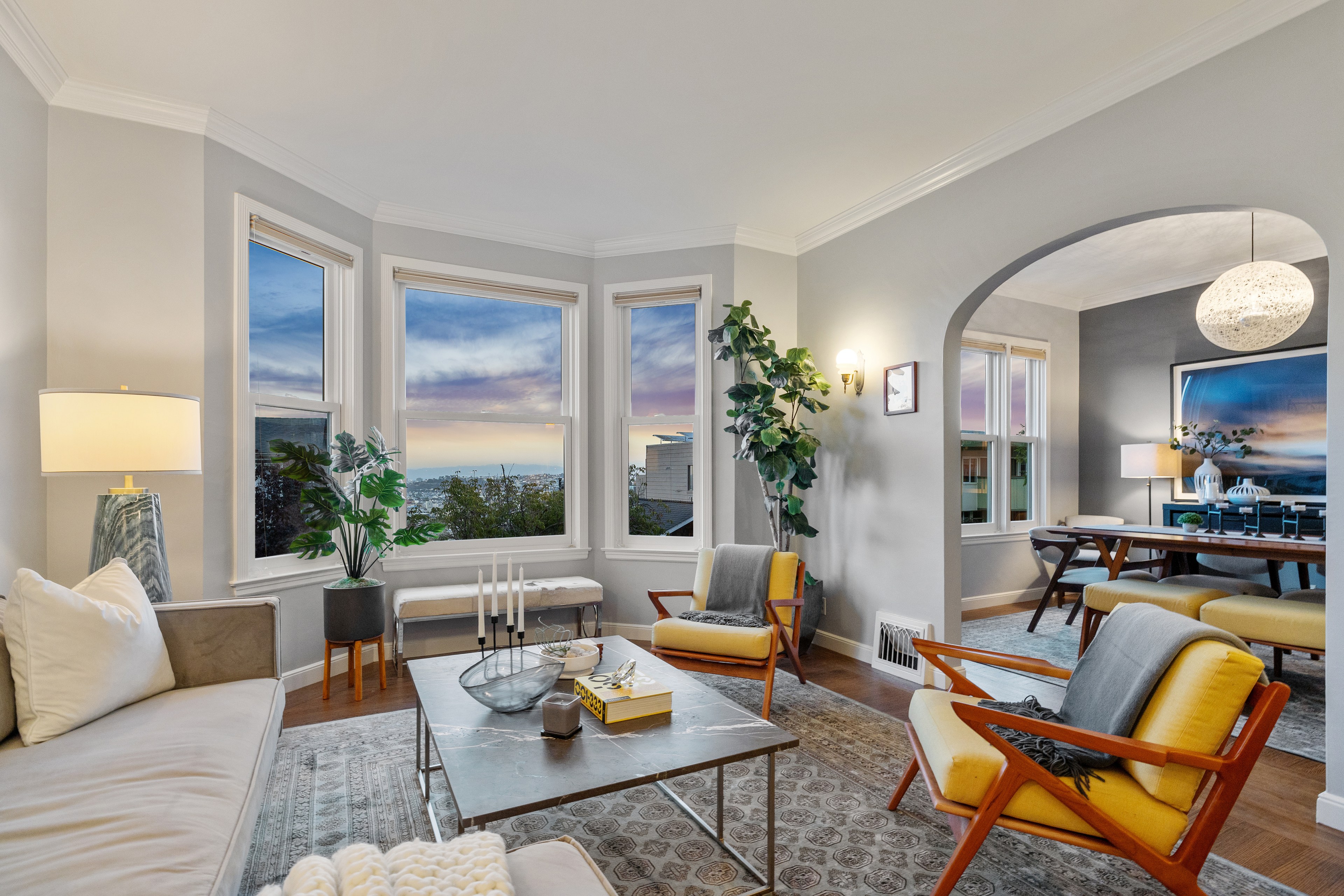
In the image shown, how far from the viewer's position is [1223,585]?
12.3ft

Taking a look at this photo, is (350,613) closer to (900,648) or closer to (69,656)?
(69,656)

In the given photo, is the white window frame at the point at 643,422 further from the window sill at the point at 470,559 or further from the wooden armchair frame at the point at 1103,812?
the wooden armchair frame at the point at 1103,812

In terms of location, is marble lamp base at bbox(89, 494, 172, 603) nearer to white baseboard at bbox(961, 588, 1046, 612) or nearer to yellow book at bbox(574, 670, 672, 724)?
yellow book at bbox(574, 670, 672, 724)

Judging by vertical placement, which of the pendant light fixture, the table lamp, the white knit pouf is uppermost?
the pendant light fixture

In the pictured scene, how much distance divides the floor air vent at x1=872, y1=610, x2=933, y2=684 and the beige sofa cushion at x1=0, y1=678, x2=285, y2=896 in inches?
120

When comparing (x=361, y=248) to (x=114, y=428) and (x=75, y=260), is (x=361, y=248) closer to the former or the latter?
(x=75, y=260)

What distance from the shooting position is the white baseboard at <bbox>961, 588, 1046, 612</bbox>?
560 centimetres

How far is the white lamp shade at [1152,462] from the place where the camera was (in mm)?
5176

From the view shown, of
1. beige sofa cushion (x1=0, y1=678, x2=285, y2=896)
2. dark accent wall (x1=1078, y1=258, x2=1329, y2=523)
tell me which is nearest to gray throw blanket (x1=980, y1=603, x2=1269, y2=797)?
beige sofa cushion (x1=0, y1=678, x2=285, y2=896)

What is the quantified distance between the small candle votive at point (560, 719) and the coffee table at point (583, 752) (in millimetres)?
25

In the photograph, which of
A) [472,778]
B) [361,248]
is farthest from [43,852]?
[361,248]

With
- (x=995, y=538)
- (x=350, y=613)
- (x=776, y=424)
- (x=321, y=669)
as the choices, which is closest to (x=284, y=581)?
(x=350, y=613)

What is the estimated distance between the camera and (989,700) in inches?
86.2

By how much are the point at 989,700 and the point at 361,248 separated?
4.01 meters
